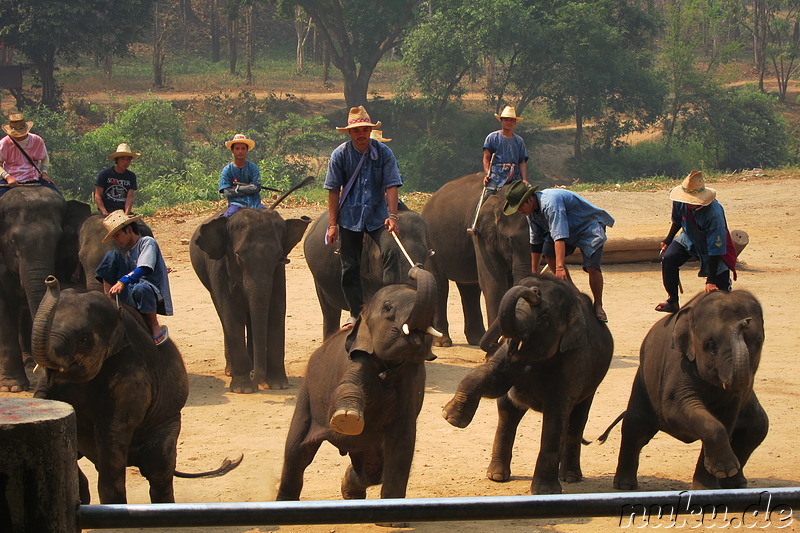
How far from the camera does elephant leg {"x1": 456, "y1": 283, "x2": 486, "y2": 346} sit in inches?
508

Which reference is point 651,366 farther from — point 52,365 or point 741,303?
point 52,365

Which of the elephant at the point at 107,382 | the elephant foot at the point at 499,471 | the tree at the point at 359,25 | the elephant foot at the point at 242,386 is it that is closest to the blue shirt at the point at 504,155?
the elephant foot at the point at 242,386

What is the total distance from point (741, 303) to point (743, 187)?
63.6ft

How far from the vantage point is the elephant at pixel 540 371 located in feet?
23.1

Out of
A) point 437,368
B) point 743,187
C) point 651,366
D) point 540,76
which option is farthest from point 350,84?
point 651,366

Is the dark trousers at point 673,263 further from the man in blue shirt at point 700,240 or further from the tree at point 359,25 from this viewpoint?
the tree at point 359,25

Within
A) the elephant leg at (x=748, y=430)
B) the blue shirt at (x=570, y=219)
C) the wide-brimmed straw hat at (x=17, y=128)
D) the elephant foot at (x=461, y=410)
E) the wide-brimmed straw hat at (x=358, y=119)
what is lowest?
the elephant leg at (x=748, y=430)

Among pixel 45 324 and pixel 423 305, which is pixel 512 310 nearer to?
pixel 423 305

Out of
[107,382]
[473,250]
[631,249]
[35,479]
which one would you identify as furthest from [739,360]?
[631,249]

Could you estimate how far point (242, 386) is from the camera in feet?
34.9

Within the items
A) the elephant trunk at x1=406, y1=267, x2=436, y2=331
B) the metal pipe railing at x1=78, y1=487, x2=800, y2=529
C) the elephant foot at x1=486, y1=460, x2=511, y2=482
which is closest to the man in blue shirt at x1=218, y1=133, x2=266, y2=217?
the elephant foot at x1=486, y1=460, x2=511, y2=482

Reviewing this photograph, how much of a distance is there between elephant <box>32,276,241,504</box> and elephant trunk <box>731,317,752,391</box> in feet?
11.4

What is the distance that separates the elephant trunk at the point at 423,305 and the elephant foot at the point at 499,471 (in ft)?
6.31

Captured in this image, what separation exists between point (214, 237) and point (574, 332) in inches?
185
